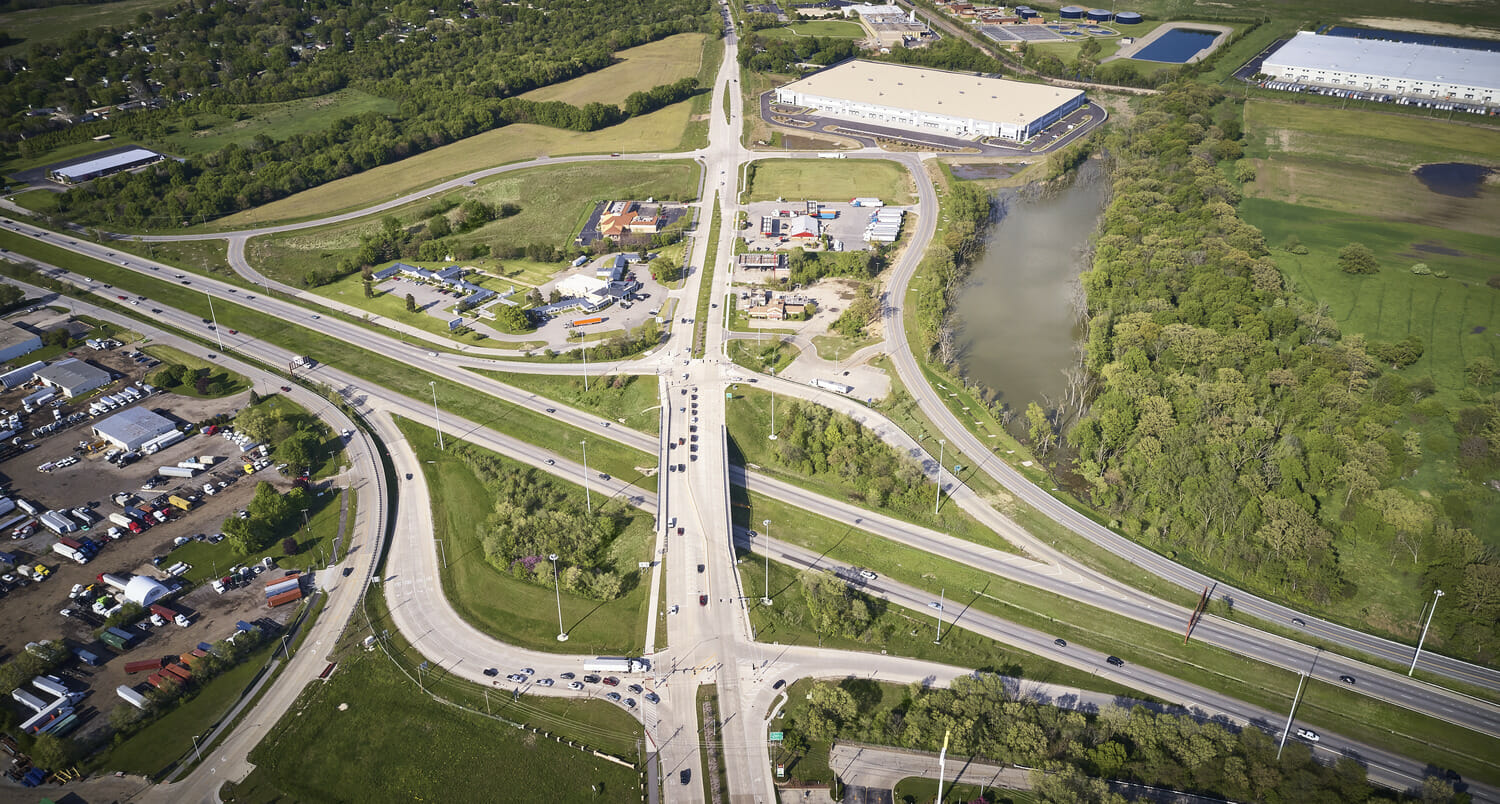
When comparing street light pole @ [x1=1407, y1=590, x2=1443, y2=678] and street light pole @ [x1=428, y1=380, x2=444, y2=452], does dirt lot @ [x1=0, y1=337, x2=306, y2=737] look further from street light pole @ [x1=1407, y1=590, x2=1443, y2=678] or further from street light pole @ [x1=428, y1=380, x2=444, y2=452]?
street light pole @ [x1=1407, y1=590, x2=1443, y2=678]

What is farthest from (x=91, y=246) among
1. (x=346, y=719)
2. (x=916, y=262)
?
(x=916, y=262)

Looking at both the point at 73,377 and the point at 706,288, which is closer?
the point at 73,377

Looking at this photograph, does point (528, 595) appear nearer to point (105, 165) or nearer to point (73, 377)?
point (73, 377)

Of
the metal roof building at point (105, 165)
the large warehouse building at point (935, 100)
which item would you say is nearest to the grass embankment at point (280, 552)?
the metal roof building at point (105, 165)

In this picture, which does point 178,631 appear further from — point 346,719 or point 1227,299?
point 1227,299

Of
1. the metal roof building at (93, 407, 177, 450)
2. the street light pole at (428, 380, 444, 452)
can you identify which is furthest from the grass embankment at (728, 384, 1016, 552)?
the metal roof building at (93, 407, 177, 450)

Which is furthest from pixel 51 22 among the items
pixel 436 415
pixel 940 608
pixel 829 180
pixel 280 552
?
pixel 940 608
